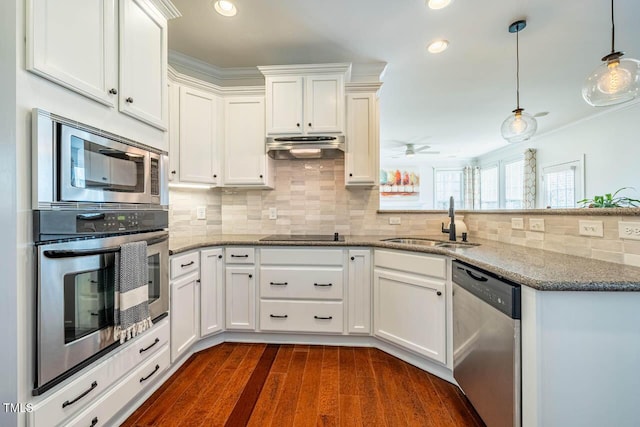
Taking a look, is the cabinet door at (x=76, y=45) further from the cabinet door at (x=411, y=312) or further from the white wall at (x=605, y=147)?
the white wall at (x=605, y=147)

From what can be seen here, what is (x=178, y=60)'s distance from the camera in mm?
2576

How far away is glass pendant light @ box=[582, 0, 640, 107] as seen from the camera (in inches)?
67.5

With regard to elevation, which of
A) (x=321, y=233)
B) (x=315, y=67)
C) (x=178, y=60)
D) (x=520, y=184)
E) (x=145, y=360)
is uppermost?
(x=178, y=60)

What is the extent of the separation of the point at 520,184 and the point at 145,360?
25.9 feet

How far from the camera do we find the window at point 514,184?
258 inches

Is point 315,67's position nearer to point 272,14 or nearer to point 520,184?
point 272,14

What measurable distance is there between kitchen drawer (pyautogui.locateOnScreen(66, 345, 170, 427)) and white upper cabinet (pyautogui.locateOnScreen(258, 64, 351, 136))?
1.90 m

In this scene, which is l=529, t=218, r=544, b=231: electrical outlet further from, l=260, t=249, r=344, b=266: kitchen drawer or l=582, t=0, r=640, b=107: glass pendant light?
l=260, t=249, r=344, b=266: kitchen drawer

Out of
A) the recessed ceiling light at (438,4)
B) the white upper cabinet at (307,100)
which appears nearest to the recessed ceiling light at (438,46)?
the recessed ceiling light at (438,4)

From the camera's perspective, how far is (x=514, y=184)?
6.81 metres

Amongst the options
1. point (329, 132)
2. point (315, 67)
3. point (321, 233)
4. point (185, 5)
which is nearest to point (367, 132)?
point (329, 132)

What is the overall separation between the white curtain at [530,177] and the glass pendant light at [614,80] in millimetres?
4922

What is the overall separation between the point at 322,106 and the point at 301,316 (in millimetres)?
1829

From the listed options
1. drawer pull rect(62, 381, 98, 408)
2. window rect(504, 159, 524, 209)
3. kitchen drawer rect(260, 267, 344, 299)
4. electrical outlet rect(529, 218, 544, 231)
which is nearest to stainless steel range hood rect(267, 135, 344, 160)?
kitchen drawer rect(260, 267, 344, 299)
